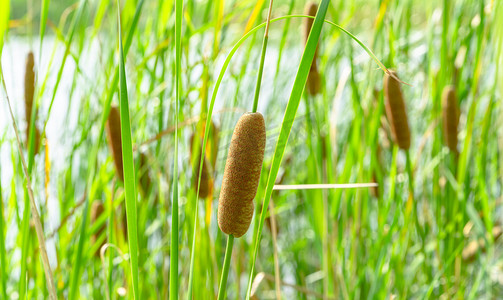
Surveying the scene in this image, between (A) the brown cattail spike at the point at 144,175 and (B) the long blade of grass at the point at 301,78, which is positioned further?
(A) the brown cattail spike at the point at 144,175

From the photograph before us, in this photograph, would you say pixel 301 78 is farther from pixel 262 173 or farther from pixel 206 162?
pixel 262 173

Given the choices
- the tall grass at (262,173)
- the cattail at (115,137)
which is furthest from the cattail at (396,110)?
the cattail at (115,137)

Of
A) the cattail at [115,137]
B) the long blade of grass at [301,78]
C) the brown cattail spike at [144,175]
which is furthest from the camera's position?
the brown cattail spike at [144,175]

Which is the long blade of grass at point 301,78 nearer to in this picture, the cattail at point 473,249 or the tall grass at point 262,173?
the tall grass at point 262,173

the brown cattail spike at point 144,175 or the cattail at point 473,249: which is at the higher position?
the brown cattail spike at point 144,175

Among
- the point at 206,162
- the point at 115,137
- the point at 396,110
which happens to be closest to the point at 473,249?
the point at 396,110

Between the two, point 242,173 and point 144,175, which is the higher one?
point 242,173
